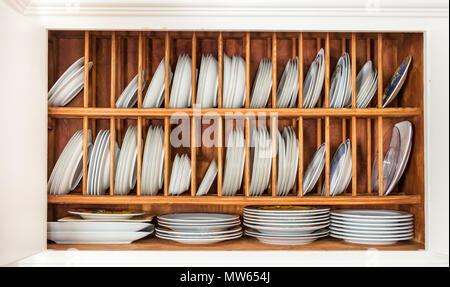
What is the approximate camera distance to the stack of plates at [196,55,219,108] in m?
1.39

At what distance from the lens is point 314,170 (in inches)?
55.3

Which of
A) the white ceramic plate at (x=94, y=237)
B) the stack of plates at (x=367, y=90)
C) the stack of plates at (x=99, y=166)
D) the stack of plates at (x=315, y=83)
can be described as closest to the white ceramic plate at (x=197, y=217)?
the white ceramic plate at (x=94, y=237)

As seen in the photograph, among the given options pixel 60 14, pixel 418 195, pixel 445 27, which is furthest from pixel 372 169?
pixel 60 14

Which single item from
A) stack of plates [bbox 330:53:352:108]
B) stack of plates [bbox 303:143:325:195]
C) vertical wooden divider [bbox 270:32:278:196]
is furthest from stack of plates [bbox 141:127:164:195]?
stack of plates [bbox 330:53:352:108]

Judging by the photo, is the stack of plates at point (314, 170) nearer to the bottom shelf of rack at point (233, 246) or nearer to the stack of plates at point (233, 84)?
the bottom shelf of rack at point (233, 246)

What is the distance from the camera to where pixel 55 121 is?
1.53 metres

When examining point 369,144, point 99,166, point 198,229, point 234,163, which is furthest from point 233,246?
point 369,144

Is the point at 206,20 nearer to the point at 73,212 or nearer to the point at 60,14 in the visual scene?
the point at 60,14

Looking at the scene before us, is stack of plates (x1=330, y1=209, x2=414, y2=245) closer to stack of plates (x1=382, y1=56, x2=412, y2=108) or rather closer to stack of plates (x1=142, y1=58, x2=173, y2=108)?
stack of plates (x1=382, y1=56, x2=412, y2=108)

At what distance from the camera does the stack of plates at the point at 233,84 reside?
1.39m

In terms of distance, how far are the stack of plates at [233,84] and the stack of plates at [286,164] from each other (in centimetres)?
17

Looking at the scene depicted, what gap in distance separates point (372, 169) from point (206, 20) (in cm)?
74
